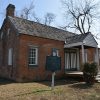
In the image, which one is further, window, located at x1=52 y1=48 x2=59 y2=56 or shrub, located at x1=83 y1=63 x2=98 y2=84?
window, located at x1=52 y1=48 x2=59 y2=56

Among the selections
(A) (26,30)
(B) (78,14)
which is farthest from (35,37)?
(B) (78,14)

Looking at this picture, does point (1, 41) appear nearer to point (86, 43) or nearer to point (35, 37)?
point (35, 37)

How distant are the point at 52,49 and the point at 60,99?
365 inches

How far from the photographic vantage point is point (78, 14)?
40.7 metres

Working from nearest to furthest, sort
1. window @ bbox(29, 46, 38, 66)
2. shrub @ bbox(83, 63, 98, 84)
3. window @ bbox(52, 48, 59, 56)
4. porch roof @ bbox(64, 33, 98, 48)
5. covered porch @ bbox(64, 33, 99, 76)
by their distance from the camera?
shrub @ bbox(83, 63, 98, 84) → window @ bbox(29, 46, 38, 66) → porch roof @ bbox(64, 33, 98, 48) → covered porch @ bbox(64, 33, 99, 76) → window @ bbox(52, 48, 59, 56)

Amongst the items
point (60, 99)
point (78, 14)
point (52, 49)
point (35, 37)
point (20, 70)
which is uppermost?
point (78, 14)

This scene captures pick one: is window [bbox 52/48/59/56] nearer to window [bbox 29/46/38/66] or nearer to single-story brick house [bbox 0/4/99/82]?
single-story brick house [bbox 0/4/99/82]

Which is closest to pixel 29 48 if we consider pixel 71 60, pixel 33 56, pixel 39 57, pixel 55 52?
pixel 33 56

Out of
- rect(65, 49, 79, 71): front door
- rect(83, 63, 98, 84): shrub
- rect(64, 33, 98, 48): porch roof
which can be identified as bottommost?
rect(83, 63, 98, 84): shrub

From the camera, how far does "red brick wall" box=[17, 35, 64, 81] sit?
Answer: 15.4m

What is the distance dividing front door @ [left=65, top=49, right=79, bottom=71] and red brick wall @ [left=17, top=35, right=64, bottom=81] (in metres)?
2.18

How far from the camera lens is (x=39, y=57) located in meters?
16.7

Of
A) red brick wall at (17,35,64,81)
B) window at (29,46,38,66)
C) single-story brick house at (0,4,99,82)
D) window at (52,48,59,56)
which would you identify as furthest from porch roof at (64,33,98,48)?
window at (29,46,38,66)

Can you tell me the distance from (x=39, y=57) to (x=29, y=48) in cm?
141
